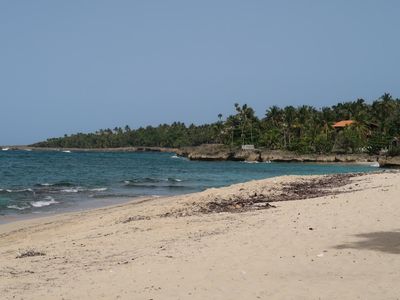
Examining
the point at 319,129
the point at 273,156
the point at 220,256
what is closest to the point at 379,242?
the point at 220,256

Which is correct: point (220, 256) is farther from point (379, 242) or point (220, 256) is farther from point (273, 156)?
point (273, 156)

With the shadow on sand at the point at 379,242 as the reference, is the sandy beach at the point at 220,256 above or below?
below

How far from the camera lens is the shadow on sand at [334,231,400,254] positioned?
9561 millimetres

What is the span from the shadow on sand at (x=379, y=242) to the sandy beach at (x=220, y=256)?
0.06 feet

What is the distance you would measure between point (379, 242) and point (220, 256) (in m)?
3.34

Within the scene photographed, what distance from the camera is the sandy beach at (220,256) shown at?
7457 mm

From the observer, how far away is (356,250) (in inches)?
375

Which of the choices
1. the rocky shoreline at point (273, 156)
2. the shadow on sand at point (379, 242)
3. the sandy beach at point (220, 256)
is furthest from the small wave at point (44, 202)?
the rocky shoreline at point (273, 156)

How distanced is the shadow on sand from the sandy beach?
20mm

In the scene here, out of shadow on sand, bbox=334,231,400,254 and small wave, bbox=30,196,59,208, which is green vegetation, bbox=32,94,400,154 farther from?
shadow on sand, bbox=334,231,400,254

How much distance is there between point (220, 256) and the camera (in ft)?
31.4

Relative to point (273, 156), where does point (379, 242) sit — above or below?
above

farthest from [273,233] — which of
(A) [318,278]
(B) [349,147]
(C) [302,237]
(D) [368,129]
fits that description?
(D) [368,129]

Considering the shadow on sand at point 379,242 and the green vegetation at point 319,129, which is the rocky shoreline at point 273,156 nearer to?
the green vegetation at point 319,129
